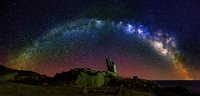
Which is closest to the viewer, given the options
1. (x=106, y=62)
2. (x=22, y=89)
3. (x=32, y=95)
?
(x=32, y=95)

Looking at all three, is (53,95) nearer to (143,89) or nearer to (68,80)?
(68,80)

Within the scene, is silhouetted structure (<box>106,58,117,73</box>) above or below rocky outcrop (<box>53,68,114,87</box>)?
above

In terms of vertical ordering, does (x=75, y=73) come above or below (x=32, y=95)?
above

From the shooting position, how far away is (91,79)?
2596 inches

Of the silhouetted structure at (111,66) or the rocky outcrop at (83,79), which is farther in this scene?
the silhouetted structure at (111,66)

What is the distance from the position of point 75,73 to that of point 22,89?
24.2m

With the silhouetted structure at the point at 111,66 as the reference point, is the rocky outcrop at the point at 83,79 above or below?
below

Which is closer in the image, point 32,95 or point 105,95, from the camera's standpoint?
point 32,95

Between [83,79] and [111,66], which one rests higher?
[111,66]

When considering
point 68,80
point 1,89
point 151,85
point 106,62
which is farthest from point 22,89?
point 106,62

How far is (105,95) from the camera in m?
48.4

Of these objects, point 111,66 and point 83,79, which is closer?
point 83,79

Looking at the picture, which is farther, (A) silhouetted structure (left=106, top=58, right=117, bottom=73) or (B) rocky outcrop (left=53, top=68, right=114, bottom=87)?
(A) silhouetted structure (left=106, top=58, right=117, bottom=73)

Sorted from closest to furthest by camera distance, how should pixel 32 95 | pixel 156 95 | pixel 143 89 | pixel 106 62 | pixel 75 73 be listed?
1. pixel 32 95
2. pixel 156 95
3. pixel 143 89
4. pixel 75 73
5. pixel 106 62
